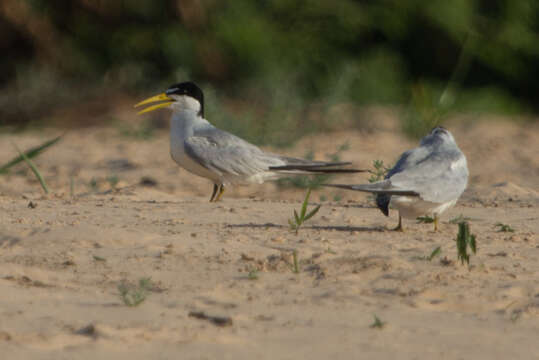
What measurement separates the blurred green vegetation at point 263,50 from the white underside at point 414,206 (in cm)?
559

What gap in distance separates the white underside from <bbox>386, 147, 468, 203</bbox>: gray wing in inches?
1.6

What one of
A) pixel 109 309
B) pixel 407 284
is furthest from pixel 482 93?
pixel 109 309

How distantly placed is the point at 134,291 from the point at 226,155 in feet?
7.70

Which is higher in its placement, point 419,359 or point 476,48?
point 476,48

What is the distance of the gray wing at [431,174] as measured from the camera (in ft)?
13.1

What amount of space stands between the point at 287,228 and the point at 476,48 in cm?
674

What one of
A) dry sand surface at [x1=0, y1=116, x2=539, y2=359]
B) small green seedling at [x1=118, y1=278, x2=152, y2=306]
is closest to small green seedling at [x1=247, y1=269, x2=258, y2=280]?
dry sand surface at [x1=0, y1=116, x2=539, y2=359]

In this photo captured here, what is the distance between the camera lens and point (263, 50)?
32.7ft

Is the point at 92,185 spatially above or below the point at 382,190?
above

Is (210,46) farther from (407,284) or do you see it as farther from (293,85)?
(407,284)

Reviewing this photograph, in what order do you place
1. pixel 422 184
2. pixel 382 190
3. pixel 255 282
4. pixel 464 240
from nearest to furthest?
pixel 255 282
pixel 464 240
pixel 382 190
pixel 422 184

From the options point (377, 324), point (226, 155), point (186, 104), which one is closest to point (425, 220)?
point (226, 155)

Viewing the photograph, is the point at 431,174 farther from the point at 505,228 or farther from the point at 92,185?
the point at 92,185

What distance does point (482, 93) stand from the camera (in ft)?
33.4
